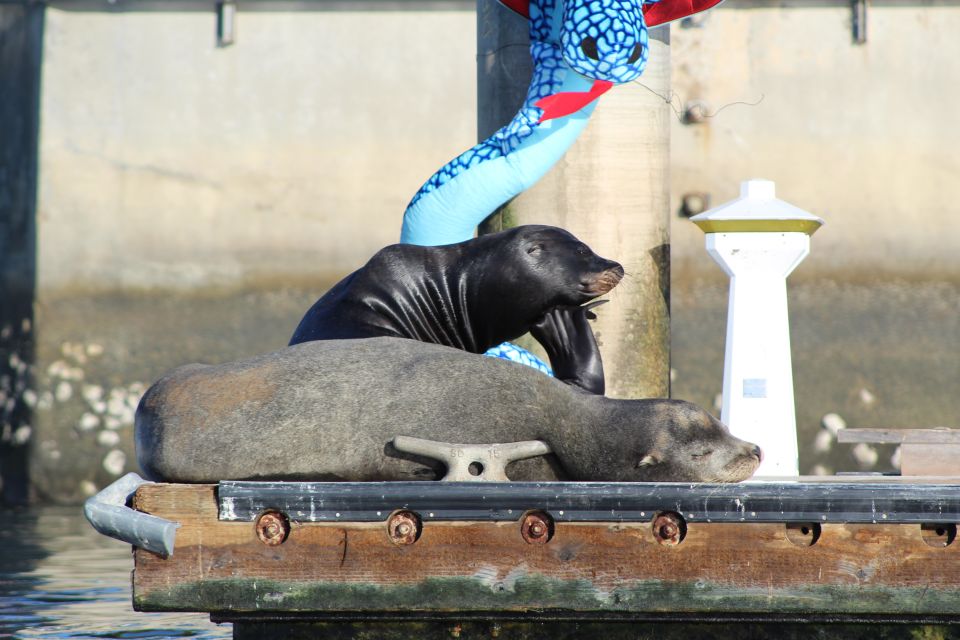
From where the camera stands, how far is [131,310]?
1213 centimetres

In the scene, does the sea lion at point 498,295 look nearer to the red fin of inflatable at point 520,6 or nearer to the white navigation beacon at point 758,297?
the white navigation beacon at point 758,297

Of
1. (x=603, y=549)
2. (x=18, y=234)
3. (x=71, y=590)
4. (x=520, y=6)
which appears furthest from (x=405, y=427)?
(x=18, y=234)

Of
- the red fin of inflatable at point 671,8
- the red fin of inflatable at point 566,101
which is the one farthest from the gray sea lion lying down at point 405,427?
the red fin of inflatable at point 671,8

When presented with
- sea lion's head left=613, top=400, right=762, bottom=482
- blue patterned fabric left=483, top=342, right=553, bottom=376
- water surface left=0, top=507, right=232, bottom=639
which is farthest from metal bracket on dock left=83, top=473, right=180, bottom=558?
water surface left=0, top=507, right=232, bottom=639

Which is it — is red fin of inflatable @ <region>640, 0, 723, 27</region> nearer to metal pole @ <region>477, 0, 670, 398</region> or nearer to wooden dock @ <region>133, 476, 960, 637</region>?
metal pole @ <region>477, 0, 670, 398</region>

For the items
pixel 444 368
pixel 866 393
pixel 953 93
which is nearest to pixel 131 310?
pixel 866 393

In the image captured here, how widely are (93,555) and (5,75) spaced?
5446mm

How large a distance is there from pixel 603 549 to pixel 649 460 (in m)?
0.29

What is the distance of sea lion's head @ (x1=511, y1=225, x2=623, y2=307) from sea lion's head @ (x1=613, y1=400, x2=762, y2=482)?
3.40ft

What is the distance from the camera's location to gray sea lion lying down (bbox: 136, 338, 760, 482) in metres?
3.46

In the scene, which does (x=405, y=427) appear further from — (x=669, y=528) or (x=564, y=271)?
(x=564, y=271)

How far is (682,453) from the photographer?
3459 mm

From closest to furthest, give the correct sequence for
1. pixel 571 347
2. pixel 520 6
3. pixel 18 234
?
1. pixel 571 347
2. pixel 520 6
3. pixel 18 234

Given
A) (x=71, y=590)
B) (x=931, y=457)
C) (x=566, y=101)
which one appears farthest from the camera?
(x=71, y=590)
